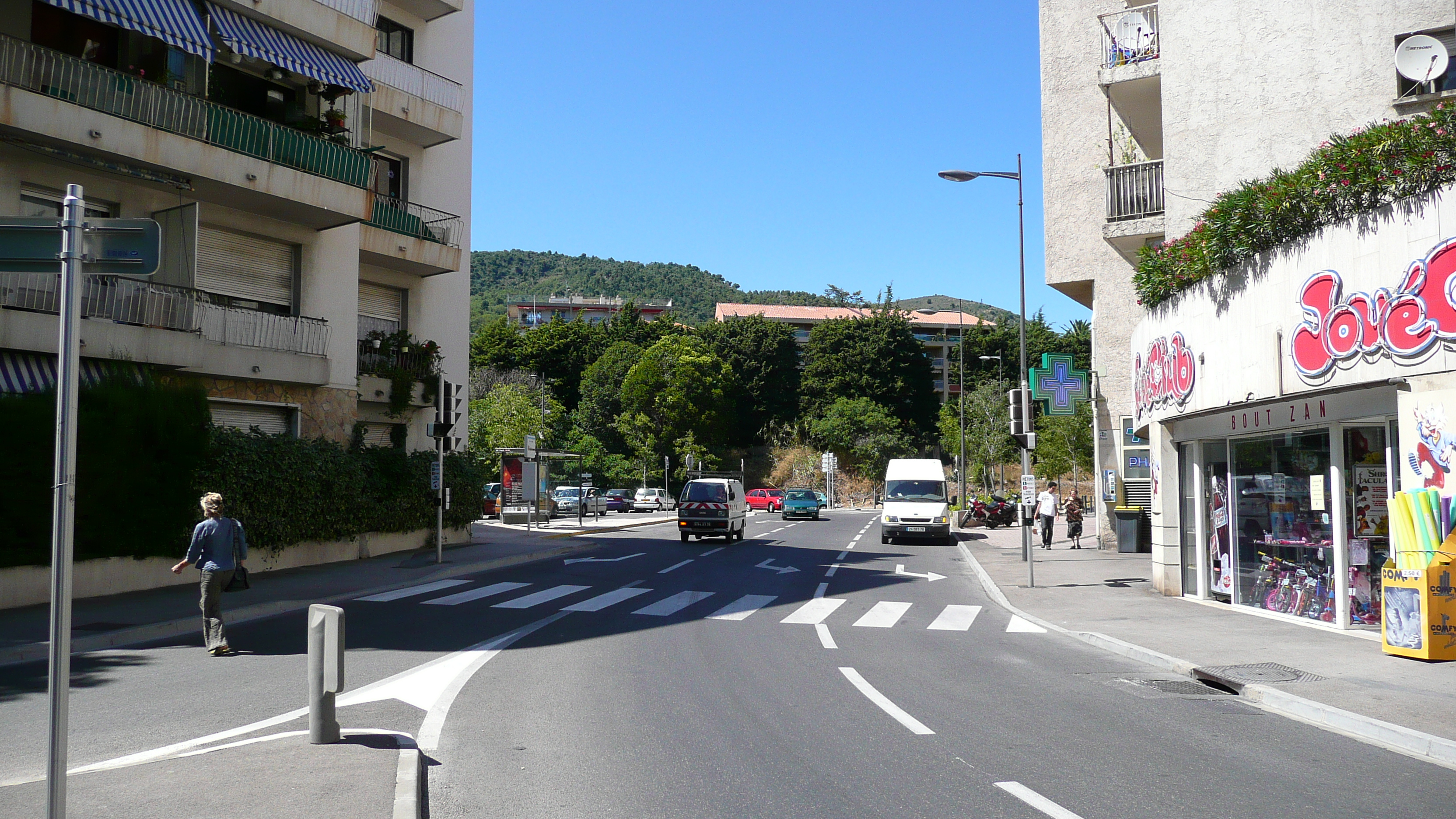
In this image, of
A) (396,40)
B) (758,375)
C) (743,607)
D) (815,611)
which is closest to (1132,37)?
(815,611)

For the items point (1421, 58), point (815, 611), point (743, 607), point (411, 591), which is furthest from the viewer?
point (411, 591)

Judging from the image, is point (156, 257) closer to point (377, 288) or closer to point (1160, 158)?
point (377, 288)

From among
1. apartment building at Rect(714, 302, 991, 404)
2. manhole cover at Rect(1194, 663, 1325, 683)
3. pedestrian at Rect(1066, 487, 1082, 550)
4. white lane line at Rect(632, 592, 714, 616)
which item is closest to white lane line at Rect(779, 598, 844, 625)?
white lane line at Rect(632, 592, 714, 616)

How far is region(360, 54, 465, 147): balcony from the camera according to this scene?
25.2 meters

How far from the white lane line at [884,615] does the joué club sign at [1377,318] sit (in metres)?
6.15

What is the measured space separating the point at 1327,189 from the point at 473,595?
13.6m

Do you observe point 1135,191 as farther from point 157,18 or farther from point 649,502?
point 649,502

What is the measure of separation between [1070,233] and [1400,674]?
21.1 meters

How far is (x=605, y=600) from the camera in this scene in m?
16.2

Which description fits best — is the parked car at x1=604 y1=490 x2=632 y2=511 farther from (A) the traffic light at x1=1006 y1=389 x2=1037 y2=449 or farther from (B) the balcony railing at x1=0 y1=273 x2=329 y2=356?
(A) the traffic light at x1=1006 y1=389 x2=1037 y2=449

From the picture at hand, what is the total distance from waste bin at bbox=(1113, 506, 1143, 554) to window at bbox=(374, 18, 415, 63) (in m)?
22.5

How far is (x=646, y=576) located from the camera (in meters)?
20.3

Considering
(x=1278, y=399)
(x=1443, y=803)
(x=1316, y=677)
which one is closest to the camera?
(x=1443, y=803)

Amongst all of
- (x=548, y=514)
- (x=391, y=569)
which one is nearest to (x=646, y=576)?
(x=391, y=569)
